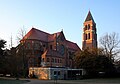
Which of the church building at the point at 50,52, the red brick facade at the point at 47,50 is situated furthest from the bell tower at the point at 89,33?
the red brick facade at the point at 47,50

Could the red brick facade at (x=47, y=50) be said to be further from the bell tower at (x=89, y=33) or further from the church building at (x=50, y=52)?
the bell tower at (x=89, y=33)

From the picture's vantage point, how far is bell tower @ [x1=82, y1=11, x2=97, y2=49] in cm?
9642

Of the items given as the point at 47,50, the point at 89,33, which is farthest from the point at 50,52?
the point at 89,33

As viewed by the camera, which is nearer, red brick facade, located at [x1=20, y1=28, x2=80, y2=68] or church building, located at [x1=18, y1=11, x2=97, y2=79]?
church building, located at [x1=18, y1=11, x2=97, y2=79]

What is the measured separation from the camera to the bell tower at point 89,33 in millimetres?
96419

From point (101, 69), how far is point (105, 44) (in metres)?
11.4

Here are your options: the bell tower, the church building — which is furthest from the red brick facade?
the bell tower

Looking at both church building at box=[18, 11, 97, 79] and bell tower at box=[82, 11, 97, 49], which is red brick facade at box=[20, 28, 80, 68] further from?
bell tower at box=[82, 11, 97, 49]

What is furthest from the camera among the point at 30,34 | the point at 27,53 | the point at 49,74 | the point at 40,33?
the point at 40,33

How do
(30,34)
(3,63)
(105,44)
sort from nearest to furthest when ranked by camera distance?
(3,63)
(105,44)
(30,34)

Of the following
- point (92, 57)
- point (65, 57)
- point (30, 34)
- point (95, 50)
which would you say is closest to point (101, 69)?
point (92, 57)

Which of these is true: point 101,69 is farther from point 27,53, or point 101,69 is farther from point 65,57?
point 65,57

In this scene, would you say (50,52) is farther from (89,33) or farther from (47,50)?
(89,33)

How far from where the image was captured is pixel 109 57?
A: 62062 millimetres
